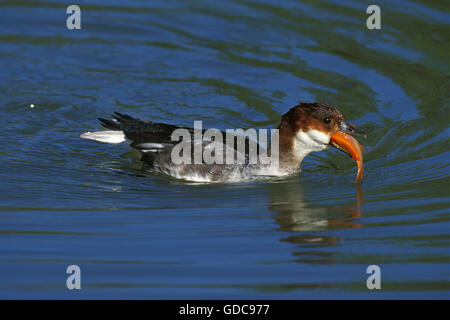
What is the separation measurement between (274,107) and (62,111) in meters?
3.01

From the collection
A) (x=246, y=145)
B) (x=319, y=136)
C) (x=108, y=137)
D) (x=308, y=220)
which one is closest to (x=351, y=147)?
(x=319, y=136)

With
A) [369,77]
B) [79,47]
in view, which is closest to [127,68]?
[79,47]

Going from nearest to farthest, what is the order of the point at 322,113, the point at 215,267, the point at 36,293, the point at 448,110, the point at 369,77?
the point at 36,293, the point at 215,267, the point at 322,113, the point at 448,110, the point at 369,77

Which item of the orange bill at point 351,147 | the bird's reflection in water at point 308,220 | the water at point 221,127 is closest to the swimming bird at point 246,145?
the orange bill at point 351,147

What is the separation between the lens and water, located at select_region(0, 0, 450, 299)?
645cm

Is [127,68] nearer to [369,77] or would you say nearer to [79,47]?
[79,47]

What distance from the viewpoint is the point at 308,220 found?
766 centimetres

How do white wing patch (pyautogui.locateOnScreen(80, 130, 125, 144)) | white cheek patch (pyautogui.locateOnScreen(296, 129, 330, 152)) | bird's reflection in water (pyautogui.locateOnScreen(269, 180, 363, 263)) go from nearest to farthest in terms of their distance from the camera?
bird's reflection in water (pyautogui.locateOnScreen(269, 180, 363, 263))
white cheek patch (pyautogui.locateOnScreen(296, 129, 330, 152))
white wing patch (pyautogui.locateOnScreen(80, 130, 125, 144))

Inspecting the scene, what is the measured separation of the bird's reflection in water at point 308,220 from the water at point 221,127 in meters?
0.03

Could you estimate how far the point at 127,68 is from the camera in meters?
12.9

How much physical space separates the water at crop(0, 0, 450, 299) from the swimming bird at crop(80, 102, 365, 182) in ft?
0.74

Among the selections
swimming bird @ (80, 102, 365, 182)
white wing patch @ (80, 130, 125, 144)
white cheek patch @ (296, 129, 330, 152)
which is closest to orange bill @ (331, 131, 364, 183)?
swimming bird @ (80, 102, 365, 182)

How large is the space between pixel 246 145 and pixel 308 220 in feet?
6.23

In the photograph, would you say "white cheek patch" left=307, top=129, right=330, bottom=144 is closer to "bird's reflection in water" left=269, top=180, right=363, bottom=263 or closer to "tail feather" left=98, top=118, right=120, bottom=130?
"bird's reflection in water" left=269, top=180, right=363, bottom=263
